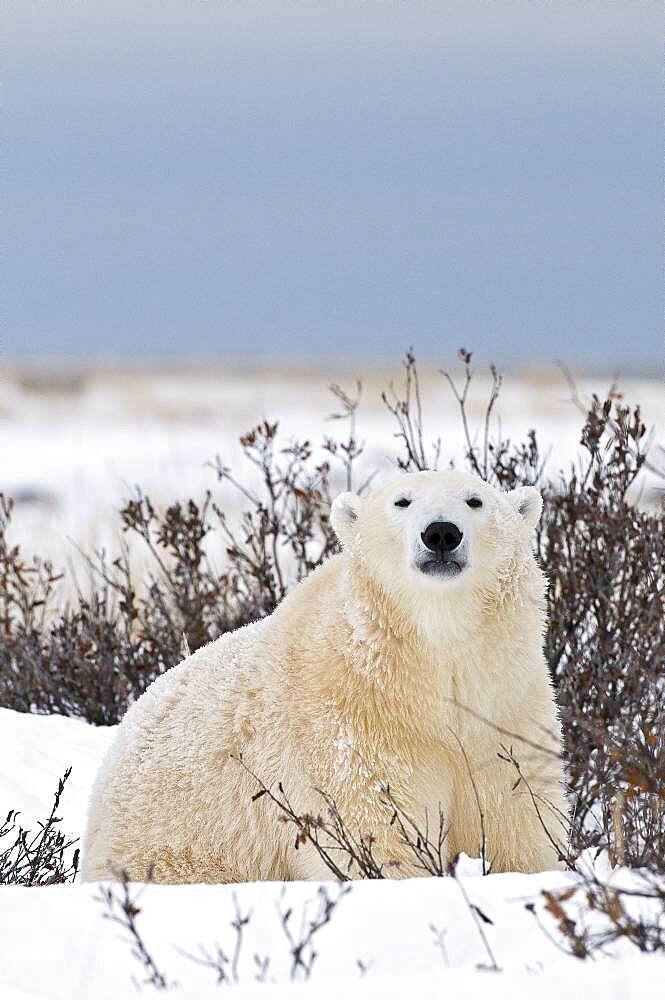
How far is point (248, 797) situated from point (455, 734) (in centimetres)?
53

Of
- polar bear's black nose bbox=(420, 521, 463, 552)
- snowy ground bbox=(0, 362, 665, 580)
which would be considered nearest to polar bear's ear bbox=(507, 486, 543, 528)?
polar bear's black nose bbox=(420, 521, 463, 552)

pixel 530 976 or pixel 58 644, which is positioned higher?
pixel 530 976

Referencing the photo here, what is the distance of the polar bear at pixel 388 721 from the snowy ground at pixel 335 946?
2.20 ft

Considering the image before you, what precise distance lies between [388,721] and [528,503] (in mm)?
705

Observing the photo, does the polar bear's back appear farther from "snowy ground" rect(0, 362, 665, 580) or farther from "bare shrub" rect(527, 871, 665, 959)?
"snowy ground" rect(0, 362, 665, 580)

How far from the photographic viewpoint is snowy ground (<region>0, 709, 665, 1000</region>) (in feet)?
6.14

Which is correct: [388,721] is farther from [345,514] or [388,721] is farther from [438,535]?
[345,514]

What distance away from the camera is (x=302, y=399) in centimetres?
2408

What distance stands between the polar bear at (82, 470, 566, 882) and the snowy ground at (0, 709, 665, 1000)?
0.67m

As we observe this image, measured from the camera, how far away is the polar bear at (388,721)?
3.17 metres

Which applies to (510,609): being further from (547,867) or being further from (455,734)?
(547,867)

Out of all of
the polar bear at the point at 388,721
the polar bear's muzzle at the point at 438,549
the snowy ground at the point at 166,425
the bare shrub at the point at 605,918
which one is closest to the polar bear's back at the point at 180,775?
the polar bear at the point at 388,721

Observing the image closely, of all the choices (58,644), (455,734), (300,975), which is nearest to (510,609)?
(455,734)

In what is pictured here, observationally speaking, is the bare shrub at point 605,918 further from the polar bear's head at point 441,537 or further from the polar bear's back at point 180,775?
the polar bear's back at point 180,775
